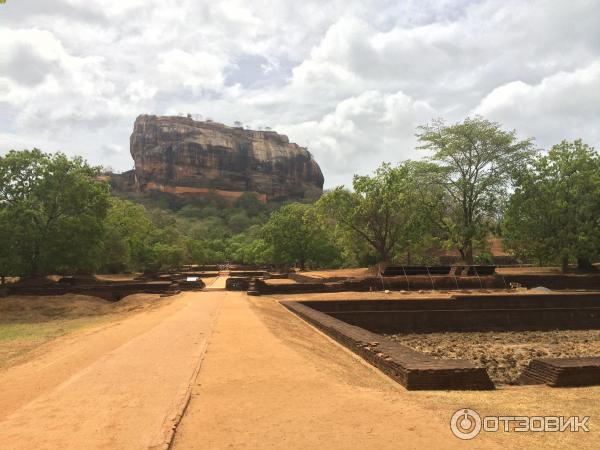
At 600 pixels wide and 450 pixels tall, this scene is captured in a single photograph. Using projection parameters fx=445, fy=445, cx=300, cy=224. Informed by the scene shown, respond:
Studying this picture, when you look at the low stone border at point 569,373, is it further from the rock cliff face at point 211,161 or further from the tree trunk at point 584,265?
the rock cliff face at point 211,161

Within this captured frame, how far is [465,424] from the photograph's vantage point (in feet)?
13.2

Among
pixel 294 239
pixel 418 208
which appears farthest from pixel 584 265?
pixel 294 239

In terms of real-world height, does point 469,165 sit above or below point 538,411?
above

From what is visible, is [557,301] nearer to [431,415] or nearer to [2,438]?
[431,415]

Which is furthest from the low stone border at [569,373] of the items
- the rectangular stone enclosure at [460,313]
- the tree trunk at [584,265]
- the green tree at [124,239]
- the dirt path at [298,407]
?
the green tree at [124,239]

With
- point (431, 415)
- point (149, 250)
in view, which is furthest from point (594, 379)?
point (149, 250)

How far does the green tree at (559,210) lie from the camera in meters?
24.6

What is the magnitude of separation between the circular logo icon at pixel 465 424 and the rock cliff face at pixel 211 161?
328 feet

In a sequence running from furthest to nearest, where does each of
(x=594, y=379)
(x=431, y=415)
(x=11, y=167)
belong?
Result: (x=11, y=167)
(x=594, y=379)
(x=431, y=415)

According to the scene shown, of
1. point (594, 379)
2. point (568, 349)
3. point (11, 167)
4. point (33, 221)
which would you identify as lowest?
point (568, 349)

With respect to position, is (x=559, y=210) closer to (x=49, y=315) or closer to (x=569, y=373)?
(x=569, y=373)

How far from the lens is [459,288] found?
72.4 feet

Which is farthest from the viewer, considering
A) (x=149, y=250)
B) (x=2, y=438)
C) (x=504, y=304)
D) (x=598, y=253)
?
(x=149, y=250)

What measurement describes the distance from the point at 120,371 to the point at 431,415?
3.96 m
